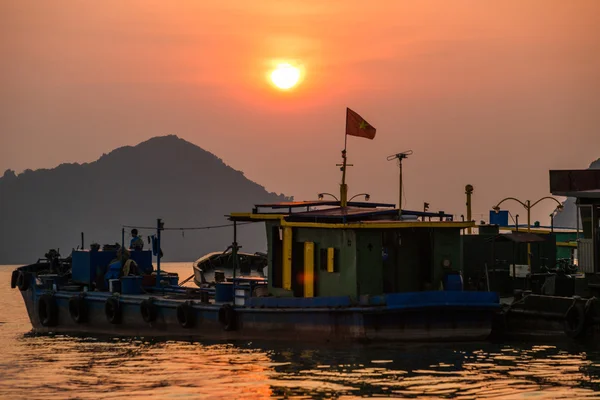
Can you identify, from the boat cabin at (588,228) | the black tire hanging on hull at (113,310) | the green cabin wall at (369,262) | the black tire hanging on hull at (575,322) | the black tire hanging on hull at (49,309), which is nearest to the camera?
the green cabin wall at (369,262)

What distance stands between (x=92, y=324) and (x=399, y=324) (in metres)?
13.1

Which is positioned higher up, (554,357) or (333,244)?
(333,244)

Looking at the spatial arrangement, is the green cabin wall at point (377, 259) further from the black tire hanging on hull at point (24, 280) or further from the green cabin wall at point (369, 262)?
the black tire hanging on hull at point (24, 280)

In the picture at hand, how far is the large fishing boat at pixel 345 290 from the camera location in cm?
3212

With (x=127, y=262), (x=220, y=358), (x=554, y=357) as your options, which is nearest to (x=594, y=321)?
(x=554, y=357)

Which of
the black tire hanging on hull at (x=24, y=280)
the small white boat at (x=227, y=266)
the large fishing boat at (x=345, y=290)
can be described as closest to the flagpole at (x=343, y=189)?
the large fishing boat at (x=345, y=290)

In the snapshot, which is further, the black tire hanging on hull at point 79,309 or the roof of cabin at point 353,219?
the black tire hanging on hull at point 79,309

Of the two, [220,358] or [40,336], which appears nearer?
[220,358]

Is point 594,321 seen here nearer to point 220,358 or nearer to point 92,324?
point 220,358

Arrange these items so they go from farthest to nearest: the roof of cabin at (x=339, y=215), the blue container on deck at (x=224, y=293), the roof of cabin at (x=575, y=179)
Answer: the roof of cabin at (x=575, y=179) < the blue container on deck at (x=224, y=293) < the roof of cabin at (x=339, y=215)

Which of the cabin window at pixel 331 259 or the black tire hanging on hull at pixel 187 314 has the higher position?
the cabin window at pixel 331 259

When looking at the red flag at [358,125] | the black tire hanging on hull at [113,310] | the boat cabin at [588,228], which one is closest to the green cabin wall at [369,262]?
the red flag at [358,125]

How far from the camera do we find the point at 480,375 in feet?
94.0

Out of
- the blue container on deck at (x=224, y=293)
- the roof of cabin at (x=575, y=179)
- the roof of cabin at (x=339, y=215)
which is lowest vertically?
the blue container on deck at (x=224, y=293)
